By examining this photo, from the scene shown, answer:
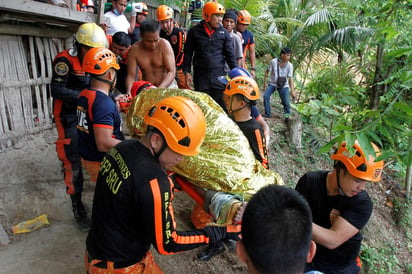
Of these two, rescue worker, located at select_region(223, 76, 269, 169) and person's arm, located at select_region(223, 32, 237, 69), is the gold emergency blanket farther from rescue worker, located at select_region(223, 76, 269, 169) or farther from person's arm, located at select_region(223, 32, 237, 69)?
person's arm, located at select_region(223, 32, 237, 69)

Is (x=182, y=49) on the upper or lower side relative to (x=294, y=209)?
upper

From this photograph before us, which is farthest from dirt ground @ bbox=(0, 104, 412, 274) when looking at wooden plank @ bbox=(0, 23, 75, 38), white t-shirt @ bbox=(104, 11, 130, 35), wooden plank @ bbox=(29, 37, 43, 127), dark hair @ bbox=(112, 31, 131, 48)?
white t-shirt @ bbox=(104, 11, 130, 35)

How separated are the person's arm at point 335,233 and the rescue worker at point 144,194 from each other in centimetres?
71

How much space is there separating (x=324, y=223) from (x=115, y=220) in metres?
1.49

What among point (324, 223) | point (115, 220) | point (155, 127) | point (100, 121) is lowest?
point (324, 223)

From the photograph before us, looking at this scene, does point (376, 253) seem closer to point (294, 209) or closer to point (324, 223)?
point (324, 223)

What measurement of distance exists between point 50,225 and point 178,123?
8.17ft

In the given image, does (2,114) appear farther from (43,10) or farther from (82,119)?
(82,119)

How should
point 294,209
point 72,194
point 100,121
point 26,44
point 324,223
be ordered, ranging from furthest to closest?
point 26,44 < point 72,194 < point 100,121 < point 324,223 < point 294,209

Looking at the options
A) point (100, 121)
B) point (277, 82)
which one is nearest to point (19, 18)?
point (100, 121)

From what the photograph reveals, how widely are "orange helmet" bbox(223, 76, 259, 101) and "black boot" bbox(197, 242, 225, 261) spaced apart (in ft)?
5.16

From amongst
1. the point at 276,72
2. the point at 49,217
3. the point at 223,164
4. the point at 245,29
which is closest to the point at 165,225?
the point at 223,164

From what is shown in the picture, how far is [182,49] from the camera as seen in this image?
5.06m

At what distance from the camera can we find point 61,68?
291 cm
